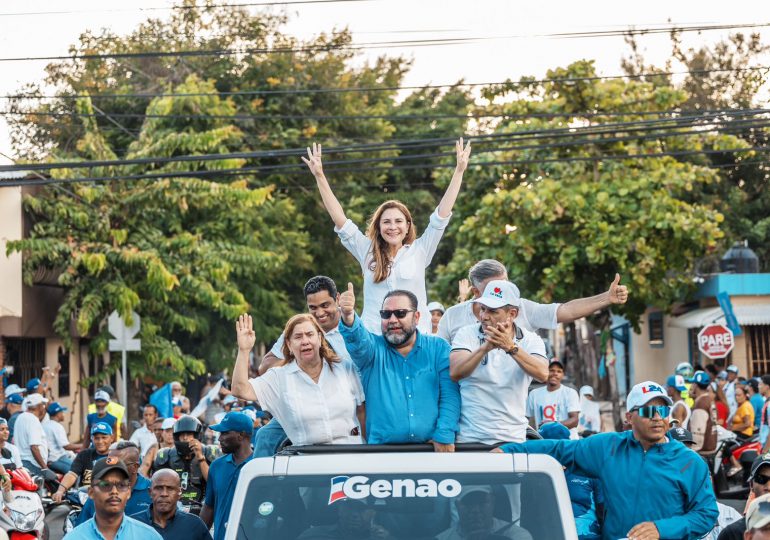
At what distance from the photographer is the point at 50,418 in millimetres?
18703

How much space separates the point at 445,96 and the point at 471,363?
129 ft

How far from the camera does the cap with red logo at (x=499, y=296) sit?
6387mm

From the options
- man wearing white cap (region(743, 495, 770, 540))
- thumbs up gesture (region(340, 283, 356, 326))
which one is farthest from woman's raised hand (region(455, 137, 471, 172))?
man wearing white cap (region(743, 495, 770, 540))

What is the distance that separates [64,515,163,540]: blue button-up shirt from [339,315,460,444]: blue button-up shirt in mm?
1269

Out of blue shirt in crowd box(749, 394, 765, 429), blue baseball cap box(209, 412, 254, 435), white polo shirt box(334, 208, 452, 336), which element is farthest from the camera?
blue shirt in crowd box(749, 394, 765, 429)

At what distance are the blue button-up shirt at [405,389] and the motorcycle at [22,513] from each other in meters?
5.90

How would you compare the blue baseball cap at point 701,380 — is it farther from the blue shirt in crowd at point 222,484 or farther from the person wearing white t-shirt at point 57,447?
the blue shirt in crowd at point 222,484

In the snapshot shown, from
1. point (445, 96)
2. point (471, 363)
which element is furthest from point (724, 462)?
point (445, 96)

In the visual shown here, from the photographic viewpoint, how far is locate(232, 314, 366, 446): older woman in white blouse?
643cm

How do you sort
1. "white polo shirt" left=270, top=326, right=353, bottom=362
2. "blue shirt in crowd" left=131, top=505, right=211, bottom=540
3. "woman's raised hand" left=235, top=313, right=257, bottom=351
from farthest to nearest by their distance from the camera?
"blue shirt in crowd" left=131, top=505, right=211, bottom=540 < "woman's raised hand" left=235, top=313, right=257, bottom=351 < "white polo shirt" left=270, top=326, right=353, bottom=362

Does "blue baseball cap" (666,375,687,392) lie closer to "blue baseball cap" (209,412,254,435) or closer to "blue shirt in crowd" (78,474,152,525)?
"blue shirt in crowd" (78,474,152,525)

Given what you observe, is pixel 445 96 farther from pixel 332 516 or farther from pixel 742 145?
pixel 332 516

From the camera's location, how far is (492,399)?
253 inches

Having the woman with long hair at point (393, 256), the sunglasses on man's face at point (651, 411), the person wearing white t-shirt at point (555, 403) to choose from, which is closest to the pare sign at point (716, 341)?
the person wearing white t-shirt at point (555, 403)
